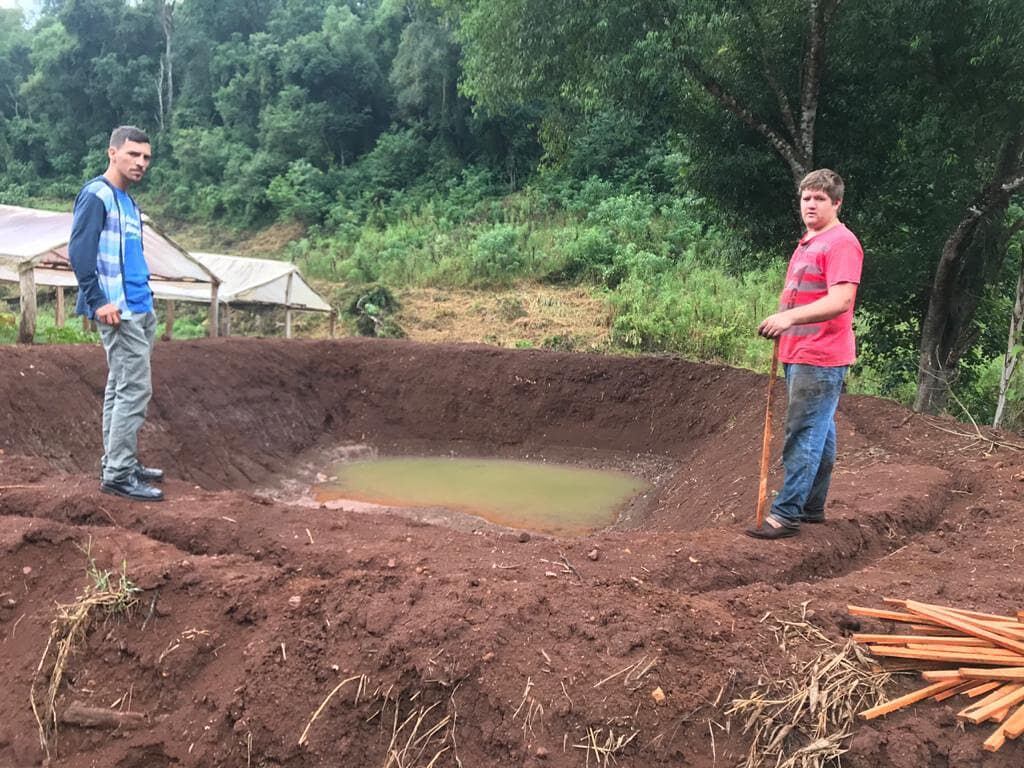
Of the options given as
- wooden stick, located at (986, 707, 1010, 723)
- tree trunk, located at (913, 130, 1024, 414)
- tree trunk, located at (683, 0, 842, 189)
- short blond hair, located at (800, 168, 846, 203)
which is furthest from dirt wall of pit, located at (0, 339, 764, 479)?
wooden stick, located at (986, 707, 1010, 723)

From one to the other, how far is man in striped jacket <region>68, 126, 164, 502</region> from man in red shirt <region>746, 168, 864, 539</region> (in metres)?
3.56

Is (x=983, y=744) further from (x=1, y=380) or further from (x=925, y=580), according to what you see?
(x=1, y=380)

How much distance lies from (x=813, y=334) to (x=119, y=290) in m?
3.90

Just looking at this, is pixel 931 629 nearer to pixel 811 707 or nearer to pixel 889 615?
pixel 889 615

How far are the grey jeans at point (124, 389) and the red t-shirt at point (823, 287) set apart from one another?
3.71 meters

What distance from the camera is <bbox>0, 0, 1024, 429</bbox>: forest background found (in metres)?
7.58

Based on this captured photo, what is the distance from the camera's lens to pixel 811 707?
232cm

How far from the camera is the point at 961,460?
538 cm

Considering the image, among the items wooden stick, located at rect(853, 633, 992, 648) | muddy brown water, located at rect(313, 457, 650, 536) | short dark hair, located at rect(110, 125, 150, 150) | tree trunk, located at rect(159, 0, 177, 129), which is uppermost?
tree trunk, located at rect(159, 0, 177, 129)

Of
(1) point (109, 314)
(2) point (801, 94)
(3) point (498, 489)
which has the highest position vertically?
(2) point (801, 94)

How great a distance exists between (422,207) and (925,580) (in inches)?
997

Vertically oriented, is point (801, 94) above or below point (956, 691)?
above

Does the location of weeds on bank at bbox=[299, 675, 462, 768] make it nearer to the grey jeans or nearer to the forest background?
the grey jeans

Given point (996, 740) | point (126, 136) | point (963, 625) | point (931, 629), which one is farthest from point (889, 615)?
point (126, 136)
